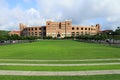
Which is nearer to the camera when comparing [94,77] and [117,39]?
[94,77]

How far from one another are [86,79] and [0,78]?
3941 mm

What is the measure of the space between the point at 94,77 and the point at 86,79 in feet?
1.91

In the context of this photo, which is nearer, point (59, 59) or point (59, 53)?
point (59, 59)

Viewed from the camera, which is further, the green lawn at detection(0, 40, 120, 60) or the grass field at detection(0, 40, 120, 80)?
the green lawn at detection(0, 40, 120, 60)

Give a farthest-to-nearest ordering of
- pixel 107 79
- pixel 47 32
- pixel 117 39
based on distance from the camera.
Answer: pixel 47 32 < pixel 117 39 < pixel 107 79

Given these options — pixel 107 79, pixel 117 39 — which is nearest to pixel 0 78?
pixel 107 79

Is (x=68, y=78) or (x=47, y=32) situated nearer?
(x=68, y=78)

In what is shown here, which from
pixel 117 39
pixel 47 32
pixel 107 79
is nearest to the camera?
pixel 107 79

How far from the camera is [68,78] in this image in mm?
9500

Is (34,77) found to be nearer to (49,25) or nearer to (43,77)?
(43,77)

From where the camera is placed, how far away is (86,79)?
930 cm

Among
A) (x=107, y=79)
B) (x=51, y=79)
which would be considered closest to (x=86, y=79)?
(x=107, y=79)

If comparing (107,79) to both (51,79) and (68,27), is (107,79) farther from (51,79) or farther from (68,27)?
(68,27)

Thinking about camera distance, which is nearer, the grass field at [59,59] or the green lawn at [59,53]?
the grass field at [59,59]
